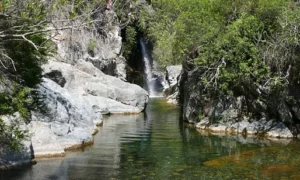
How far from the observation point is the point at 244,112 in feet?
88.5

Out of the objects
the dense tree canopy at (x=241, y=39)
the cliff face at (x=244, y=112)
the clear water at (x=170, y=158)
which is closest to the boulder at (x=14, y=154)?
the clear water at (x=170, y=158)

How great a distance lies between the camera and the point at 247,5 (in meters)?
26.8

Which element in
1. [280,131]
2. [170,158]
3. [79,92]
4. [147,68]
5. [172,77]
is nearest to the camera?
[170,158]

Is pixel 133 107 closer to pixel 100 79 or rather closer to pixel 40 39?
pixel 100 79

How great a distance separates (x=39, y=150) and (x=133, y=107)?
1937 centimetres

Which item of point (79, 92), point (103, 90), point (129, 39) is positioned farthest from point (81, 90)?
point (129, 39)

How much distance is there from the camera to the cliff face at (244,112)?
24.8 metres

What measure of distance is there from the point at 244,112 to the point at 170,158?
980 cm

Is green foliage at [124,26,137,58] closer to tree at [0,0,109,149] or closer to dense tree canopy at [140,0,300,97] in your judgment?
dense tree canopy at [140,0,300,97]

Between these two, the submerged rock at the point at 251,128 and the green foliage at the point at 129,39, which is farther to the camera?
the green foliage at the point at 129,39

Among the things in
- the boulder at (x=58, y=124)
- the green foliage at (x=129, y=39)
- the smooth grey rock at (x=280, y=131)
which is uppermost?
Answer: the green foliage at (x=129, y=39)

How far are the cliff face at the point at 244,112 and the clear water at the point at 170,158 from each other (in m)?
1.65

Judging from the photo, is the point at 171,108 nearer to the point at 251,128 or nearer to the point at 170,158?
the point at 251,128

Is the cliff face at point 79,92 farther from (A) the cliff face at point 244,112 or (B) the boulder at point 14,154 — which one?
(A) the cliff face at point 244,112
